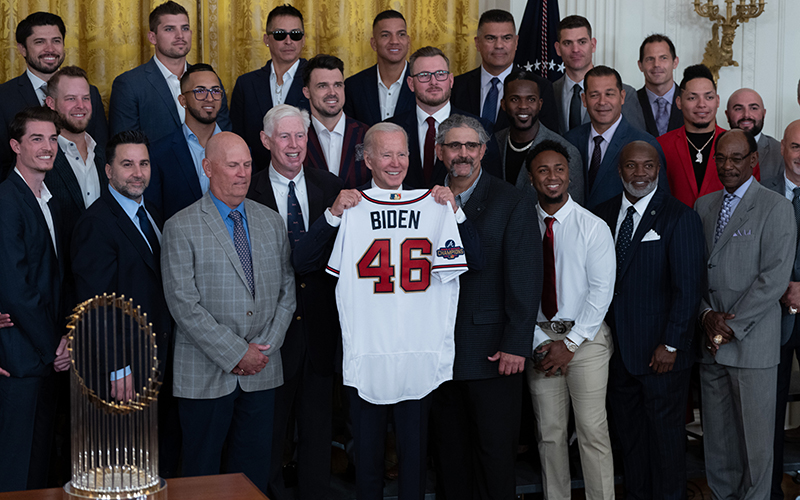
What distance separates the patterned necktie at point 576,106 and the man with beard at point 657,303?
3.29 ft

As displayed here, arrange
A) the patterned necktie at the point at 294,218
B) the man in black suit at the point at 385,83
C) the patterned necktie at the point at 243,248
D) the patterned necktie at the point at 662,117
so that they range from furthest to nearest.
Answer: the patterned necktie at the point at 662,117 < the man in black suit at the point at 385,83 < the patterned necktie at the point at 294,218 < the patterned necktie at the point at 243,248

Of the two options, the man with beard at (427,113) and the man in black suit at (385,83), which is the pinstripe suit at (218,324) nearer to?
the man with beard at (427,113)

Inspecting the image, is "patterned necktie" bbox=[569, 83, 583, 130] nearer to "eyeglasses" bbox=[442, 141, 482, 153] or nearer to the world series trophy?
"eyeglasses" bbox=[442, 141, 482, 153]

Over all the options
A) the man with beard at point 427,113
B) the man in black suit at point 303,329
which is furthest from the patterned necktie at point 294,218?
the man with beard at point 427,113

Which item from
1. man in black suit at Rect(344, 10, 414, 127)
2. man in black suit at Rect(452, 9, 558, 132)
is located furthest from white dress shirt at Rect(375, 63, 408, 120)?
man in black suit at Rect(452, 9, 558, 132)

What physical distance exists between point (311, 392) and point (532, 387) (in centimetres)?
103

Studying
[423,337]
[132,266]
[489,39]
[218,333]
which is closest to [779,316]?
[423,337]

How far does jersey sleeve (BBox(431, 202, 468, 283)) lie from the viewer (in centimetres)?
338

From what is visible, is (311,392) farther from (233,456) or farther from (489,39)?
(489,39)

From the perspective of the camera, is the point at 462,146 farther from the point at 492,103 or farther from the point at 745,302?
the point at 745,302

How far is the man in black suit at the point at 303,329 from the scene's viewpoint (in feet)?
12.2

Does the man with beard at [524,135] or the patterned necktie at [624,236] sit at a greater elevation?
the man with beard at [524,135]

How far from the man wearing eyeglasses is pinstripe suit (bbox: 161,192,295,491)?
1109mm

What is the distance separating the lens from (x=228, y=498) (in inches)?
91.7
